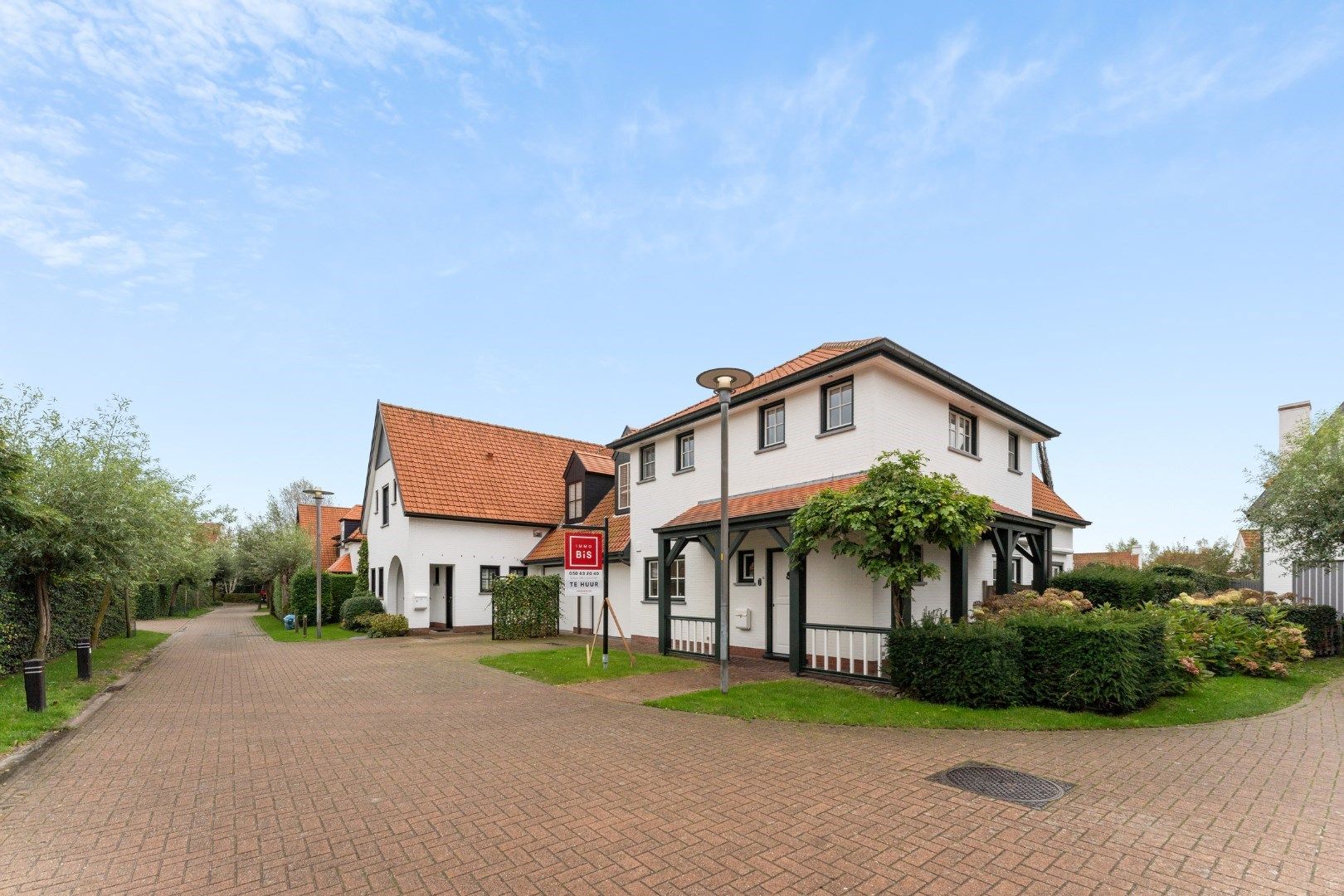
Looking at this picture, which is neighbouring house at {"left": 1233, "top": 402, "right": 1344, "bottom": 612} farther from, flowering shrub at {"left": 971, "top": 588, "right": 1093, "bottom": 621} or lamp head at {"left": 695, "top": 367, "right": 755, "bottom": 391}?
lamp head at {"left": 695, "top": 367, "right": 755, "bottom": 391}

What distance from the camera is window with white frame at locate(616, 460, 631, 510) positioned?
2067 cm

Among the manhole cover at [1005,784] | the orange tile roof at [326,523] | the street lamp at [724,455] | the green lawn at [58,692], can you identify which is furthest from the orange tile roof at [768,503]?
Answer: the orange tile roof at [326,523]

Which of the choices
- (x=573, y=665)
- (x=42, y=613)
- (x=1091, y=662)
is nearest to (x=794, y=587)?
(x=1091, y=662)

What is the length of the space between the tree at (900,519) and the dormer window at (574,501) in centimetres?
1502

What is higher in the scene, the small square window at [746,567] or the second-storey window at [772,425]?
the second-storey window at [772,425]

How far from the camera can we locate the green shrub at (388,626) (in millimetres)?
22484

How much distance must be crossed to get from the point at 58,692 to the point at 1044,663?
15.0 metres

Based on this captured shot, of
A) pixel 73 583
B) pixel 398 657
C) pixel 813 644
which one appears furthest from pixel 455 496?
pixel 813 644

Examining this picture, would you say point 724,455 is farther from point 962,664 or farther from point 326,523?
point 326,523

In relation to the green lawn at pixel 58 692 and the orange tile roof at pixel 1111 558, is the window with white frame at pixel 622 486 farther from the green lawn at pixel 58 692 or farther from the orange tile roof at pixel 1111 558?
the orange tile roof at pixel 1111 558

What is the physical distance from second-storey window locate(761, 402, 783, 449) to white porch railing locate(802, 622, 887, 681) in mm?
4016

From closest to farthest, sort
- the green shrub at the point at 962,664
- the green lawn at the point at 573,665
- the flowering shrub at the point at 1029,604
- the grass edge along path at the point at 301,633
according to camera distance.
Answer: the green shrub at the point at 962,664 → the flowering shrub at the point at 1029,604 → the green lawn at the point at 573,665 → the grass edge along path at the point at 301,633

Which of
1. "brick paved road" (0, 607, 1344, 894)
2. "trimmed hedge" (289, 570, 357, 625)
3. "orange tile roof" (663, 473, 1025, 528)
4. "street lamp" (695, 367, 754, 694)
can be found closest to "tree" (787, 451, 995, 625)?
"orange tile roof" (663, 473, 1025, 528)

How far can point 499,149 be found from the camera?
41.3 feet
